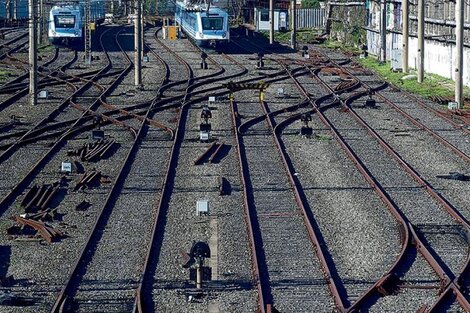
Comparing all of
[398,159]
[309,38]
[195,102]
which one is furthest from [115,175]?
[309,38]

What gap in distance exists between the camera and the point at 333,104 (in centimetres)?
3152

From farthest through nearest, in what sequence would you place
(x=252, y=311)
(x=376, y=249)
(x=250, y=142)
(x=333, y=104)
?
(x=333, y=104), (x=250, y=142), (x=376, y=249), (x=252, y=311)

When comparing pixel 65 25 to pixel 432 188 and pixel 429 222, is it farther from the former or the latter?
pixel 429 222

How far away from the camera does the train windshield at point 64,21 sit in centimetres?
5259

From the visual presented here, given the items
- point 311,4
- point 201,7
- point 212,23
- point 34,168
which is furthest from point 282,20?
point 34,168

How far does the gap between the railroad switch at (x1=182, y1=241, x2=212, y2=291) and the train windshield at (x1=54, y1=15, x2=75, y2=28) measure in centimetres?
3941

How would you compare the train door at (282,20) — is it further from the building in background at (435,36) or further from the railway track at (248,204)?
the railway track at (248,204)

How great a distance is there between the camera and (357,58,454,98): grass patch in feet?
112

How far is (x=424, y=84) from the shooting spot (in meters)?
36.4

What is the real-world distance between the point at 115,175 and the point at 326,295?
832cm

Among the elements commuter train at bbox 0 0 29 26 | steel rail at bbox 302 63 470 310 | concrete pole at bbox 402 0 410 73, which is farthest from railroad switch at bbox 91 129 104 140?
commuter train at bbox 0 0 29 26

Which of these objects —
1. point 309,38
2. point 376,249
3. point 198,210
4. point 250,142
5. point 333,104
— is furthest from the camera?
point 309,38

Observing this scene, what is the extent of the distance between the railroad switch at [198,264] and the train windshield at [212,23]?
37.3 metres

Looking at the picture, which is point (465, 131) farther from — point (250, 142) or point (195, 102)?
point (195, 102)
